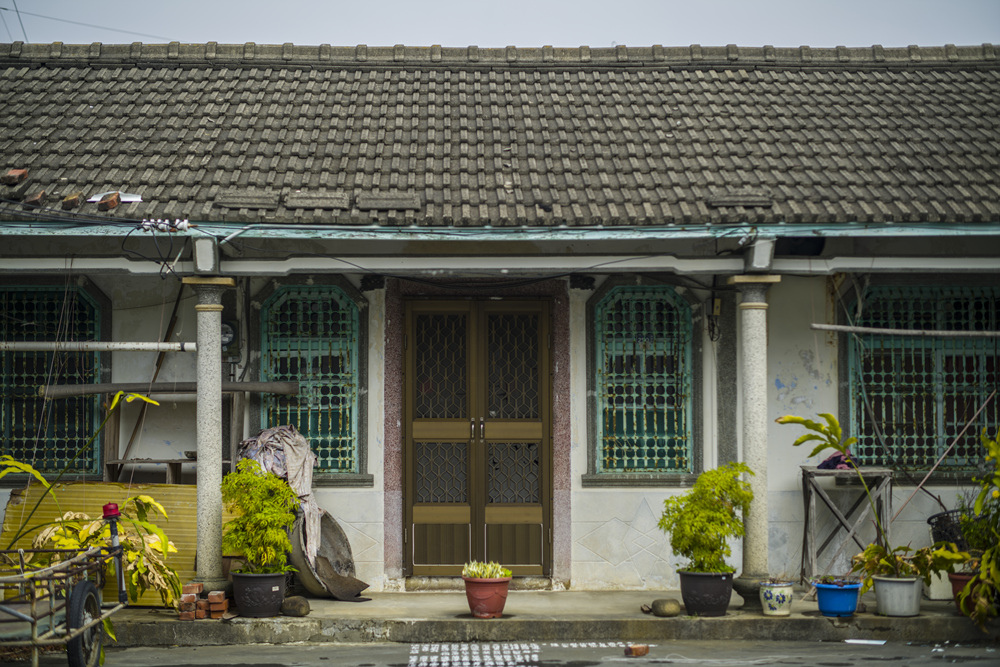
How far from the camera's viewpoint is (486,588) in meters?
8.32

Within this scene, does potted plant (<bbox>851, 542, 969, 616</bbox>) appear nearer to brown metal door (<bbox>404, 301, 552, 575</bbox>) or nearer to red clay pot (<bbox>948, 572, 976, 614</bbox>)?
red clay pot (<bbox>948, 572, 976, 614</bbox>)

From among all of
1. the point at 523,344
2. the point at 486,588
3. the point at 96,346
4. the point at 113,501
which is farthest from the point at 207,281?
the point at 486,588

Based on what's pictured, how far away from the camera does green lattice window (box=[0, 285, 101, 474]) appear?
9.83 metres

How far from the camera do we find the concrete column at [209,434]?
8.55 metres

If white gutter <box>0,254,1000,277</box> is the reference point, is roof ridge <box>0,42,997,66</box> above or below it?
above

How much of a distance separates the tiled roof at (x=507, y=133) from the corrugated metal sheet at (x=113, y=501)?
8.12 ft

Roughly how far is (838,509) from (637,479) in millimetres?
1919

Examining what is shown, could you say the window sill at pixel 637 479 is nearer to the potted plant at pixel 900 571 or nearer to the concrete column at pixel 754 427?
the concrete column at pixel 754 427

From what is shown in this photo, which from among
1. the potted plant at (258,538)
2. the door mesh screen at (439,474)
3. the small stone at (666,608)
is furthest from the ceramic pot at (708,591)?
the potted plant at (258,538)

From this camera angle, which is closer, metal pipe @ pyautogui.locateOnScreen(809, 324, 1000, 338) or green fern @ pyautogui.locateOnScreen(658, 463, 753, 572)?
green fern @ pyautogui.locateOnScreen(658, 463, 753, 572)

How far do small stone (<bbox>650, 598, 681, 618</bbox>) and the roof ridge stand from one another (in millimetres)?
5731

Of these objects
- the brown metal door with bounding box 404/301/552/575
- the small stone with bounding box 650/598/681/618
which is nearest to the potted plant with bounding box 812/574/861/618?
the small stone with bounding box 650/598/681/618

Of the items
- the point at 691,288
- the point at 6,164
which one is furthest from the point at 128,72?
the point at 691,288

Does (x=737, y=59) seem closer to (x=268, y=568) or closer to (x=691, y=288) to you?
(x=691, y=288)
